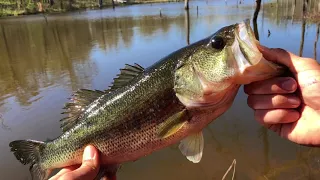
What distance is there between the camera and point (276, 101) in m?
2.11

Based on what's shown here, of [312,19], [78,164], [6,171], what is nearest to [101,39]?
[312,19]

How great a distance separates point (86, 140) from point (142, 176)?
3265 mm

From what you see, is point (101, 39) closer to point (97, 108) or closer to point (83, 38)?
point (83, 38)

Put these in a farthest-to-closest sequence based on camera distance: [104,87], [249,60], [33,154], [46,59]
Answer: [46,59] → [104,87] → [33,154] → [249,60]

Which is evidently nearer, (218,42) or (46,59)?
(218,42)

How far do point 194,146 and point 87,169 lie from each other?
99 centimetres

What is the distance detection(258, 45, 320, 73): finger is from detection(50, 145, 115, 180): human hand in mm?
1751

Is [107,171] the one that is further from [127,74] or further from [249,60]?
[249,60]

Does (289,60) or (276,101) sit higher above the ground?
(289,60)

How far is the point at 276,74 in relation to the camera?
6.78ft

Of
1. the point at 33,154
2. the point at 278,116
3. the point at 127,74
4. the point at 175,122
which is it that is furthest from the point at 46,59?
the point at 278,116

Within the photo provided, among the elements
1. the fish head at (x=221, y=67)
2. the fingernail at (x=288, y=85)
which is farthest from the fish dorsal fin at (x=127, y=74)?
the fingernail at (x=288, y=85)

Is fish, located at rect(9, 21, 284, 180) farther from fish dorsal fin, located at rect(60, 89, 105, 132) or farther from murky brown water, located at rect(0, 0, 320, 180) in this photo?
murky brown water, located at rect(0, 0, 320, 180)

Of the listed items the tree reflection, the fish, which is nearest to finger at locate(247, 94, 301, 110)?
the fish
